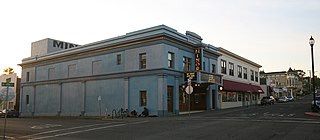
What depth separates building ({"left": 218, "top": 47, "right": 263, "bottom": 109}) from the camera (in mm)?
42303

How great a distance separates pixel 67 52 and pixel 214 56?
1934 centimetres

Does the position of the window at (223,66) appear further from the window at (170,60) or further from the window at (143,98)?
the window at (143,98)

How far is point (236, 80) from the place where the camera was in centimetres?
4806

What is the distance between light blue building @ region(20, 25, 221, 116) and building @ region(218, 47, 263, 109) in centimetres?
498

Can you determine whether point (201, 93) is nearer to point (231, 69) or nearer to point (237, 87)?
point (237, 87)

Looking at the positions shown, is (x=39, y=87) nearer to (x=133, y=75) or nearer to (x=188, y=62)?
(x=133, y=75)

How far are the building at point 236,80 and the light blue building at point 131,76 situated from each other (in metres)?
4.98

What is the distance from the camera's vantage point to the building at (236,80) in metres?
42.3

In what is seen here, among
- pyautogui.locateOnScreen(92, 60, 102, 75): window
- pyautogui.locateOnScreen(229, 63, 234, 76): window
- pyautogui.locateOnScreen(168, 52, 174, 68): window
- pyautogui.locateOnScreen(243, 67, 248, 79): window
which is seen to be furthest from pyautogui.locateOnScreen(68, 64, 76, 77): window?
pyautogui.locateOnScreen(243, 67, 248, 79): window

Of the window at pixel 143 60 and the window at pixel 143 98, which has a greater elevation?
the window at pixel 143 60

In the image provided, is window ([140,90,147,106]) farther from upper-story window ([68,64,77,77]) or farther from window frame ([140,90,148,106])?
upper-story window ([68,64,77,77])

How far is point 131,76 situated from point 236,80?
23.9 metres

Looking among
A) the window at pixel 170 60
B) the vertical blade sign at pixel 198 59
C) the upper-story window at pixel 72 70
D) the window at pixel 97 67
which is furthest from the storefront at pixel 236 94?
the upper-story window at pixel 72 70

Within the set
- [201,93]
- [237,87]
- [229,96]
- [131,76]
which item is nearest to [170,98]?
[131,76]
